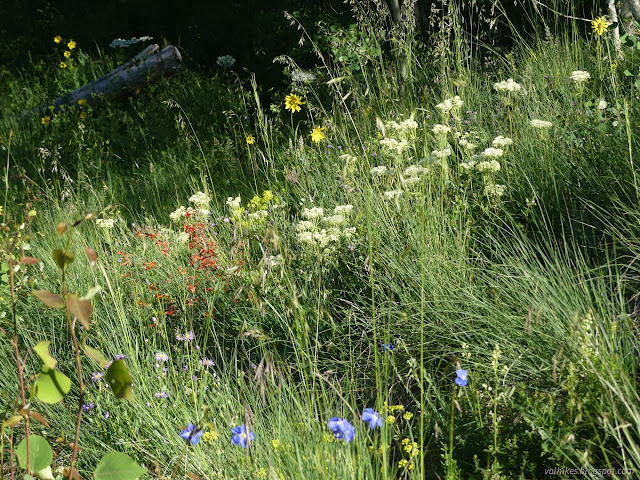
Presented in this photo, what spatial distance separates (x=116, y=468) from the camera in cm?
125

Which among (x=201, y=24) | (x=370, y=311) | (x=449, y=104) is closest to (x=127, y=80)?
(x=201, y=24)

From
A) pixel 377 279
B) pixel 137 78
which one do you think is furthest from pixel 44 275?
pixel 137 78

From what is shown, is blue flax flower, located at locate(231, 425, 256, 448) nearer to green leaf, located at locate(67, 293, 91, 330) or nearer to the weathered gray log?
green leaf, located at locate(67, 293, 91, 330)

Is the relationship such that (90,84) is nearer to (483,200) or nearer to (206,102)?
A: (206,102)

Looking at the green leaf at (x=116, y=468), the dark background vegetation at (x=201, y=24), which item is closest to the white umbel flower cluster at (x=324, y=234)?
the green leaf at (x=116, y=468)

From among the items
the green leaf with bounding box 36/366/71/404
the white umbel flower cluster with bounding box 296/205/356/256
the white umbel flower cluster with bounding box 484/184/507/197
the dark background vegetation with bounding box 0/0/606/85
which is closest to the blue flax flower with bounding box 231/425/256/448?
the green leaf with bounding box 36/366/71/404

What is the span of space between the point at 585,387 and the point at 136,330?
1886 mm

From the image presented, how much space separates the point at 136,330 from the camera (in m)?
2.92

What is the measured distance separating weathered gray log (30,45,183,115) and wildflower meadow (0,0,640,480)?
3060 millimetres

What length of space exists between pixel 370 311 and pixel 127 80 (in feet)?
19.6

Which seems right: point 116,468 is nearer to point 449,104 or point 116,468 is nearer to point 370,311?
point 370,311

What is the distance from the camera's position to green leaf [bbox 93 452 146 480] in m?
1.25

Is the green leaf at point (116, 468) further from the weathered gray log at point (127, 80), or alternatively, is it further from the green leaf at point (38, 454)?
the weathered gray log at point (127, 80)

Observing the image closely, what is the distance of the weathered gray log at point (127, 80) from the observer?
24.8ft
